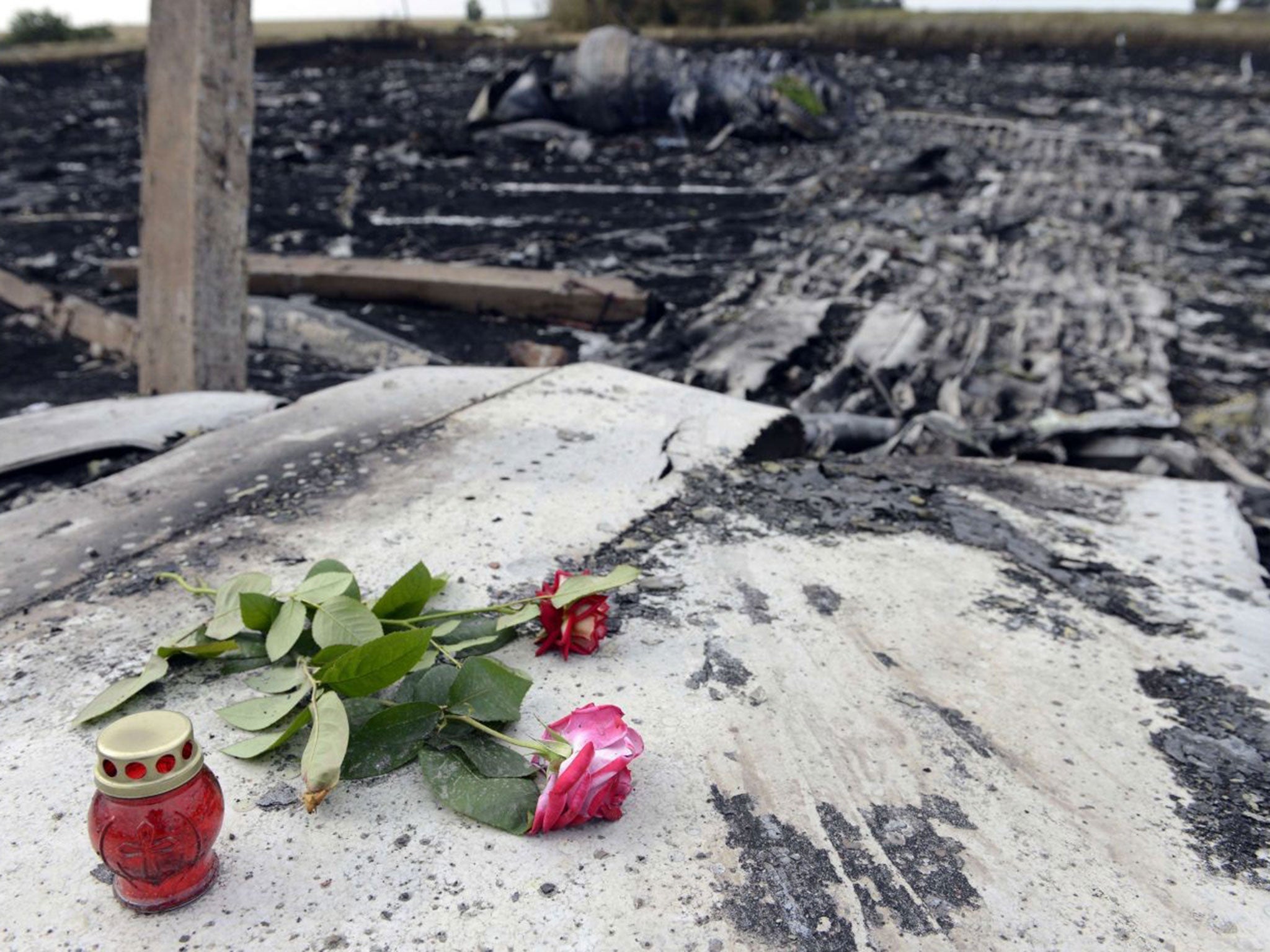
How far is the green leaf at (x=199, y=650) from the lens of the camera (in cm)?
141

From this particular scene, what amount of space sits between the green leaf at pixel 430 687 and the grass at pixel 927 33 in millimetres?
17152

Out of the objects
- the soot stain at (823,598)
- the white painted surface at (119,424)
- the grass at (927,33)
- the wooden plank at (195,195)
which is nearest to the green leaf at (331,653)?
the soot stain at (823,598)

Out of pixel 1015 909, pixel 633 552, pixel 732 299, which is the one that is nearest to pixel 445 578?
pixel 633 552

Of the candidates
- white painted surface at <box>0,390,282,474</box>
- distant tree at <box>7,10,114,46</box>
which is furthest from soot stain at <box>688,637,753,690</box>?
distant tree at <box>7,10,114,46</box>

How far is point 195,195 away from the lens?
2.84 meters

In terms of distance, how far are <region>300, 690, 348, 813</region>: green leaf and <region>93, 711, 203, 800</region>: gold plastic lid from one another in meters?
0.20

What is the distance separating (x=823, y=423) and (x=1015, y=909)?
2052mm

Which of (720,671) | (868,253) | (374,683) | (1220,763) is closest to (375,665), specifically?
(374,683)

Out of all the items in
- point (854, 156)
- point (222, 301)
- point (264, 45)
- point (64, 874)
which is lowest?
point (64, 874)

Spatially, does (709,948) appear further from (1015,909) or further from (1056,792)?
(1056,792)

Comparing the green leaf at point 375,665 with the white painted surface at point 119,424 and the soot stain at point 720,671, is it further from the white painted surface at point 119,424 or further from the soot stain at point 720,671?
the white painted surface at point 119,424

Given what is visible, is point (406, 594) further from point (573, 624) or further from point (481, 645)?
point (573, 624)

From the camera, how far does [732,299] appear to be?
4.64m

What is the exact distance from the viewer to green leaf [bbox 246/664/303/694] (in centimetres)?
134
